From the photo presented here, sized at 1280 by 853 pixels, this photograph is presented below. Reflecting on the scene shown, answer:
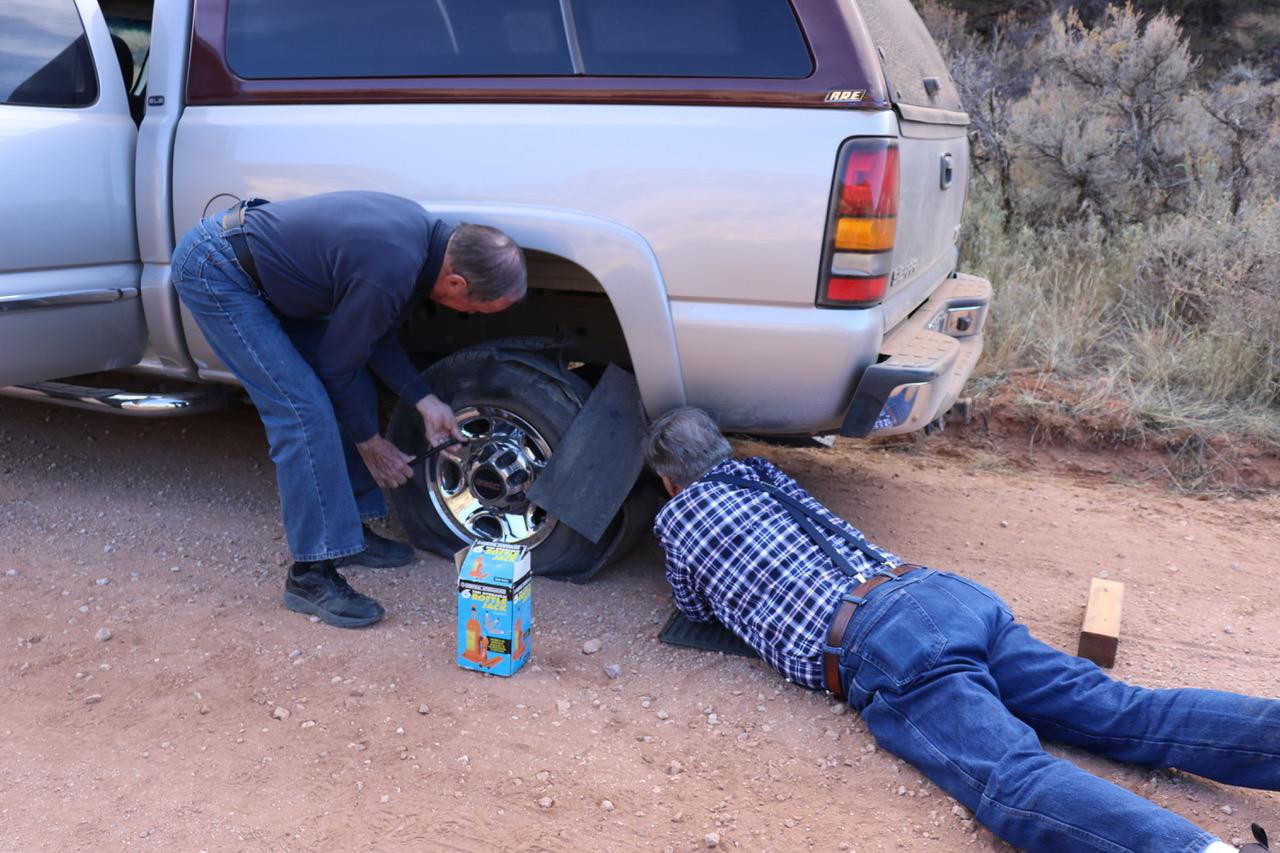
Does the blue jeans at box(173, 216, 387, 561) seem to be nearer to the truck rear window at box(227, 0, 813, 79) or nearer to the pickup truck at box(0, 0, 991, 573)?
the pickup truck at box(0, 0, 991, 573)

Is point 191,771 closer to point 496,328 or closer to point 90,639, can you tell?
point 90,639

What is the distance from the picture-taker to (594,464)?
3.68 metres

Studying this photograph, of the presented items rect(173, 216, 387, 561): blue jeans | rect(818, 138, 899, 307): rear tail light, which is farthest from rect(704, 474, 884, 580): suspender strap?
rect(173, 216, 387, 561): blue jeans

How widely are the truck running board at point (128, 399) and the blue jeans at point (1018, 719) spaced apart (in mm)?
2593

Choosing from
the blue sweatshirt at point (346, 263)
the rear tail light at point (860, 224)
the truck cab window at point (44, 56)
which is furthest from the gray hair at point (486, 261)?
the truck cab window at point (44, 56)

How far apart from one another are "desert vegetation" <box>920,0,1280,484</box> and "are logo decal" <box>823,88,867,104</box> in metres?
2.91

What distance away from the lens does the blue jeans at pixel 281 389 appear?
3.46m

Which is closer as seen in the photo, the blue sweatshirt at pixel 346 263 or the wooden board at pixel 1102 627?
the blue sweatshirt at pixel 346 263

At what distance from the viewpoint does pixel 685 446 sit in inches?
132

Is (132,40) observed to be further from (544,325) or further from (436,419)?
(436,419)

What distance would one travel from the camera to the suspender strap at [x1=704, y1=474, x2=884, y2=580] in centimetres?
309

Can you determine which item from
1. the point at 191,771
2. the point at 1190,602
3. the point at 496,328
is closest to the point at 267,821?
the point at 191,771

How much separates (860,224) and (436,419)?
1.50 m

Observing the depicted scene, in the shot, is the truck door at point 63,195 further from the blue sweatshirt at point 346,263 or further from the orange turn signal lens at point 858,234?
the orange turn signal lens at point 858,234
